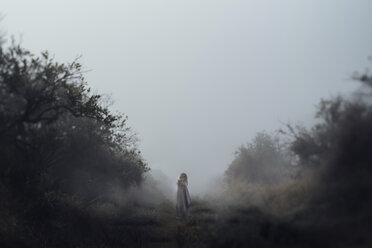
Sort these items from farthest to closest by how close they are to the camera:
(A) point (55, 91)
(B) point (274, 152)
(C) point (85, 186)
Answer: (B) point (274, 152) → (C) point (85, 186) → (A) point (55, 91)

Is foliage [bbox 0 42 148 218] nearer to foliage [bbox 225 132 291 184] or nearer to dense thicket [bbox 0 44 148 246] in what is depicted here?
dense thicket [bbox 0 44 148 246]

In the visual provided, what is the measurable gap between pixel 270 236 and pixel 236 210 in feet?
10.6

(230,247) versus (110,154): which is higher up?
(110,154)

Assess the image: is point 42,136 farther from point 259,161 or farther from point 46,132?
point 259,161

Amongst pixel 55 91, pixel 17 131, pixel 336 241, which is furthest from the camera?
pixel 55 91

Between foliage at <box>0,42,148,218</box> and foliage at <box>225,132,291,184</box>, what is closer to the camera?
foliage at <box>0,42,148,218</box>

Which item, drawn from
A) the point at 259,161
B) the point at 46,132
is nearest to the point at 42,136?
the point at 46,132

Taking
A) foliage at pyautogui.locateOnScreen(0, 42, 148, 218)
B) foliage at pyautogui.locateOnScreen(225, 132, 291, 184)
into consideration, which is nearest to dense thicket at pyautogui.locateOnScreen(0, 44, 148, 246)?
foliage at pyautogui.locateOnScreen(0, 42, 148, 218)

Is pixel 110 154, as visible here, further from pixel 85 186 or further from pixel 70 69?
pixel 70 69

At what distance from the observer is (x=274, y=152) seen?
2739cm

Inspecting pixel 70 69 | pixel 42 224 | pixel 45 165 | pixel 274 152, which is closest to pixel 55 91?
pixel 70 69

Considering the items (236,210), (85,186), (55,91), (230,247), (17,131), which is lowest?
(230,247)

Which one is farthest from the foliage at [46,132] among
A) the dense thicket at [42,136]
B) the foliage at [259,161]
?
the foliage at [259,161]

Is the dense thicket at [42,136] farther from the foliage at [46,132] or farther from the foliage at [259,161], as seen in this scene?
the foliage at [259,161]
